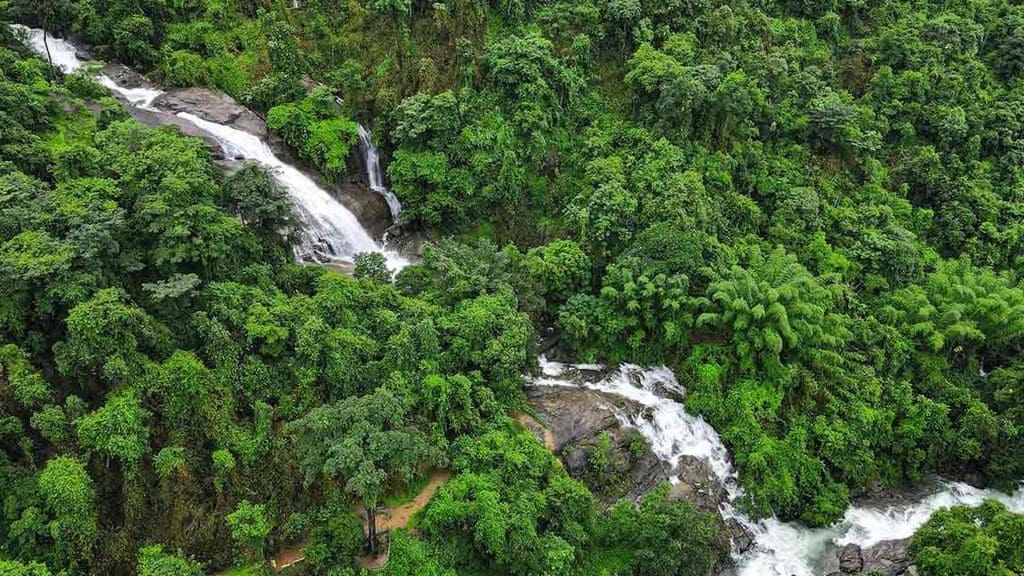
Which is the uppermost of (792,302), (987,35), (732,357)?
(987,35)

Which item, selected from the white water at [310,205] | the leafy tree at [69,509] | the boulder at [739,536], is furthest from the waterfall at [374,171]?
the boulder at [739,536]

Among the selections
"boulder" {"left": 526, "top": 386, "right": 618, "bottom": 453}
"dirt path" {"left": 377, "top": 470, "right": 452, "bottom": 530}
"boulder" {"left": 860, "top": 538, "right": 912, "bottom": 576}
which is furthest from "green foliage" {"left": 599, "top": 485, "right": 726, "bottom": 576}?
"boulder" {"left": 860, "top": 538, "right": 912, "bottom": 576}

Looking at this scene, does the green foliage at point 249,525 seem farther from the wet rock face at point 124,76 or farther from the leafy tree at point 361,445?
the wet rock face at point 124,76

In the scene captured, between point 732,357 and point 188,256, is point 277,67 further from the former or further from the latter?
point 732,357

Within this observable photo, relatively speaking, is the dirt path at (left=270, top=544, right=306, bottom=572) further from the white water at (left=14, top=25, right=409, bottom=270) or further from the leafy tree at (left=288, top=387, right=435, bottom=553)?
the white water at (left=14, top=25, right=409, bottom=270)

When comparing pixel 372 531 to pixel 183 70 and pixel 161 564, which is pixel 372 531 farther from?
pixel 183 70

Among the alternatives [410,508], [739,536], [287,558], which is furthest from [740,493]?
[287,558]

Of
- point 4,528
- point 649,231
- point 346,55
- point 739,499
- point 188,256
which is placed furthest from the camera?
point 346,55

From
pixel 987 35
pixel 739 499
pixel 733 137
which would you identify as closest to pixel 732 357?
pixel 739 499
